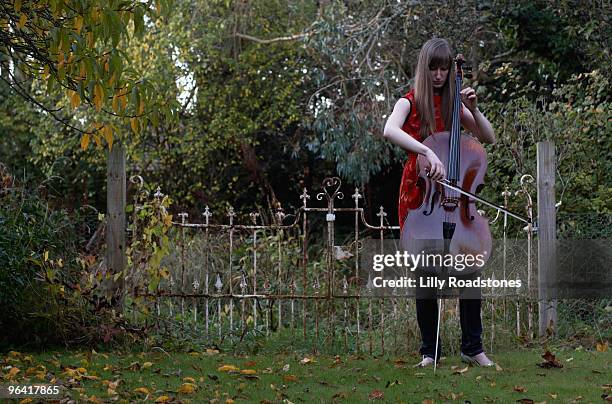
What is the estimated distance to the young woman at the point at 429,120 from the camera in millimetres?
4715

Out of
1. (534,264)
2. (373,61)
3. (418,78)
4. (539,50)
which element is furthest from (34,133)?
(418,78)

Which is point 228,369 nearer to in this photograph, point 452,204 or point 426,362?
point 426,362

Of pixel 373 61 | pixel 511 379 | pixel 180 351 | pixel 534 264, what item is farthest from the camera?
pixel 373 61

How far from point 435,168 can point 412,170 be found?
324mm

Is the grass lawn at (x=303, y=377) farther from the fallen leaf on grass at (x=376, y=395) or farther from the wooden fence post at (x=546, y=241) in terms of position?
the wooden fence post at (x=546, y=241)

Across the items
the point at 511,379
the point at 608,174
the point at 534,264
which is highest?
the point at 608,174

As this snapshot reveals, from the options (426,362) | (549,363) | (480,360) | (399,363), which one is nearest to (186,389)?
(426,362)

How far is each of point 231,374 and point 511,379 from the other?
1469 millimetres

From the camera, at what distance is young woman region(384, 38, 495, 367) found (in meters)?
4.71

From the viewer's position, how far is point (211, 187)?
14.0 meters

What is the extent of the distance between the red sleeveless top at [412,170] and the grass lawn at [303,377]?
846mm

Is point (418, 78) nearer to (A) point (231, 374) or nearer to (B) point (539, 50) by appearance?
(A) point (231, 374)

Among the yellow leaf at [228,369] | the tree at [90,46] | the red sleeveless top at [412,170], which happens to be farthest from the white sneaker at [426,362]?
the tree at [90,46]

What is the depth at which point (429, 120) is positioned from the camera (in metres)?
4.78
